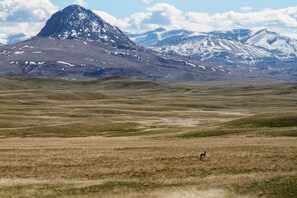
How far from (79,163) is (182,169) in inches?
440

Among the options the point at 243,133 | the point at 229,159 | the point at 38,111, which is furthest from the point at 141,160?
the point at 38,111

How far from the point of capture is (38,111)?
14662 centimetres

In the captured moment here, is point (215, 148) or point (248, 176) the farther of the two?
point (215, 148)

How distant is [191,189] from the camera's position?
39.1m

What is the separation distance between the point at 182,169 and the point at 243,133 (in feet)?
109

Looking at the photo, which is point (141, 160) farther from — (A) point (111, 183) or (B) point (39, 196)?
(B) point (39, 196)

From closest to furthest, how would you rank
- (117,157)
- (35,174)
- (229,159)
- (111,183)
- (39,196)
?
(39,196)
(111,183)
(35,174)
(229,159)
(117,157)

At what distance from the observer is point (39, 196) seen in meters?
37.5

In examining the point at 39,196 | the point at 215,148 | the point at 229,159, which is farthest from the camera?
the point at 215,148

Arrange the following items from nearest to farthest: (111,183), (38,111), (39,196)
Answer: (39,196)
(111,183)
(38,111)

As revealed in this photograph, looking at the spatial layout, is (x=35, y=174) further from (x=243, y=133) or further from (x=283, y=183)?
(x=243, y=133)

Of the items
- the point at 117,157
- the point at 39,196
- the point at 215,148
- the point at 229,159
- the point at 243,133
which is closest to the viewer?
the point at 39,196

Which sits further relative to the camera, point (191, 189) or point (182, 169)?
point (182, 169)

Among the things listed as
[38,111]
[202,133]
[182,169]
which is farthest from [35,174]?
[38,111]
